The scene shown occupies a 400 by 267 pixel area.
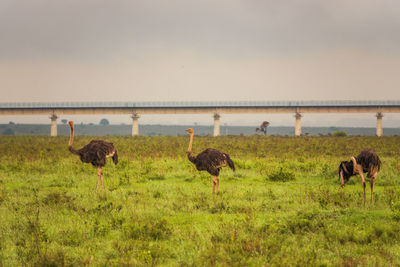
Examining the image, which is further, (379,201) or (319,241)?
(379,201)

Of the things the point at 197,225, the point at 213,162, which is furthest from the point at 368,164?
the point at 197,225

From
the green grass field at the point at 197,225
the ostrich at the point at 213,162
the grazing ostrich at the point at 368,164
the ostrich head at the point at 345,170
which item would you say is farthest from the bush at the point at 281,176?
the grazing ostrich at the point at 368,164

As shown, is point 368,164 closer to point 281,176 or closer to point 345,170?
point 345,170

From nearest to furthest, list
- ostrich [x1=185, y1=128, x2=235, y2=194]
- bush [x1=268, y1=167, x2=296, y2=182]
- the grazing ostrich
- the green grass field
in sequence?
1. the green grass field
2. the grazing ostrich
3. ostrich [x1=185, y1=128, x2=235, y2=194]
4. bush [x1=268, y1=167, x2=296, y2=182]

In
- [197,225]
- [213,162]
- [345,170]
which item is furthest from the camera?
[213,162]

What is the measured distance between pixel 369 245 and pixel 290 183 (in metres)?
6.96

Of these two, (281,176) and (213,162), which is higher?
(213,162)

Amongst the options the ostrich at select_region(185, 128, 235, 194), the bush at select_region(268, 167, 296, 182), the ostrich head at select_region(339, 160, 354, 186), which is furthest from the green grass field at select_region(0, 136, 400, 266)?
the bush at select_region(268, 167, 296, 182)

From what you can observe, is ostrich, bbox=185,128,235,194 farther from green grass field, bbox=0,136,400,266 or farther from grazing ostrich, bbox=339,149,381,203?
grazing ostrich, bbox=339,149,381,203

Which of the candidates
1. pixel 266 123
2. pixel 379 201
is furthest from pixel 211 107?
pixel 379 201

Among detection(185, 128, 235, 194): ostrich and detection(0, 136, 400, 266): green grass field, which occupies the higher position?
detection(185, 128, 235, 194): ostrich

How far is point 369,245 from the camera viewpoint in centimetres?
689

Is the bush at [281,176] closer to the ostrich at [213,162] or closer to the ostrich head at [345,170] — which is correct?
the ostrich at [213,162]

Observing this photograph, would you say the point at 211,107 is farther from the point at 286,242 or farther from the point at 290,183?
the point at 286,242
